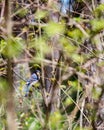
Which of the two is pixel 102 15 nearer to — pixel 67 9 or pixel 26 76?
pixel 67 9

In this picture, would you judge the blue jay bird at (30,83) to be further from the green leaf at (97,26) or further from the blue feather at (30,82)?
the green leaf at (97,26)

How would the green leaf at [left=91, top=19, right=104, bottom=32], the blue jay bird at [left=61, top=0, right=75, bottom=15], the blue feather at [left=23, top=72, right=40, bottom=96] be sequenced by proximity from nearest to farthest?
the green leaf at [left=91, top=19, right=104, bottom=32]
the blue jay bird at [left=61, top=0, right=75, bottom=15]
the blue feather at [left=23, top=72, right=40, bottom=96]

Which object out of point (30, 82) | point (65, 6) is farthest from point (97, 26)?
point (30, 82)

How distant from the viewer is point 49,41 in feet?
7.10

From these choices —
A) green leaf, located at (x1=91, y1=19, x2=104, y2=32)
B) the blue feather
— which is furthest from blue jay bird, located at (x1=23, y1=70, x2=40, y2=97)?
green leaf, located at (x1=91, y1=19, x2=104, y2=32)

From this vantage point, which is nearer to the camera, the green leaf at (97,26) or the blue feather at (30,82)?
the green leaf at (97,26)

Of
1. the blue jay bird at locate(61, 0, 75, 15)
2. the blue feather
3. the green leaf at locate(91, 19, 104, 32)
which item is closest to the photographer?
the green leaf at locate(91, 19, 104, 32)

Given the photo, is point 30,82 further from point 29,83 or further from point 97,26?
point 97,26

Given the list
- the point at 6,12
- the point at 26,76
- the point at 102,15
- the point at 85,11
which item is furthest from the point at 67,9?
the point at 6,12

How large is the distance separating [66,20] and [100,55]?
35 cm

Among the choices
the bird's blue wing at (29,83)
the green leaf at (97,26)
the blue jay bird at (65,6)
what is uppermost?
the blue jay bird at (65,6)

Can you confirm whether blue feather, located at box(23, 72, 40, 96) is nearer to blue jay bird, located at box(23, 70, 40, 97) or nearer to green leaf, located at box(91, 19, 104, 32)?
blue jay bird, located at box(23, 70, 40, 97)

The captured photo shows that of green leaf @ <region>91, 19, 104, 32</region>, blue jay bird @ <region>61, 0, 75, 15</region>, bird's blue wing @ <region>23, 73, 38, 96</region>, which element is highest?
blue jay bird @ <region>61, 0, 75, 15</region>

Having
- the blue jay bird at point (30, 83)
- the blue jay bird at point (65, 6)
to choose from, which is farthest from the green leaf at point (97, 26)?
the blue jay bird at point (30, 83)
